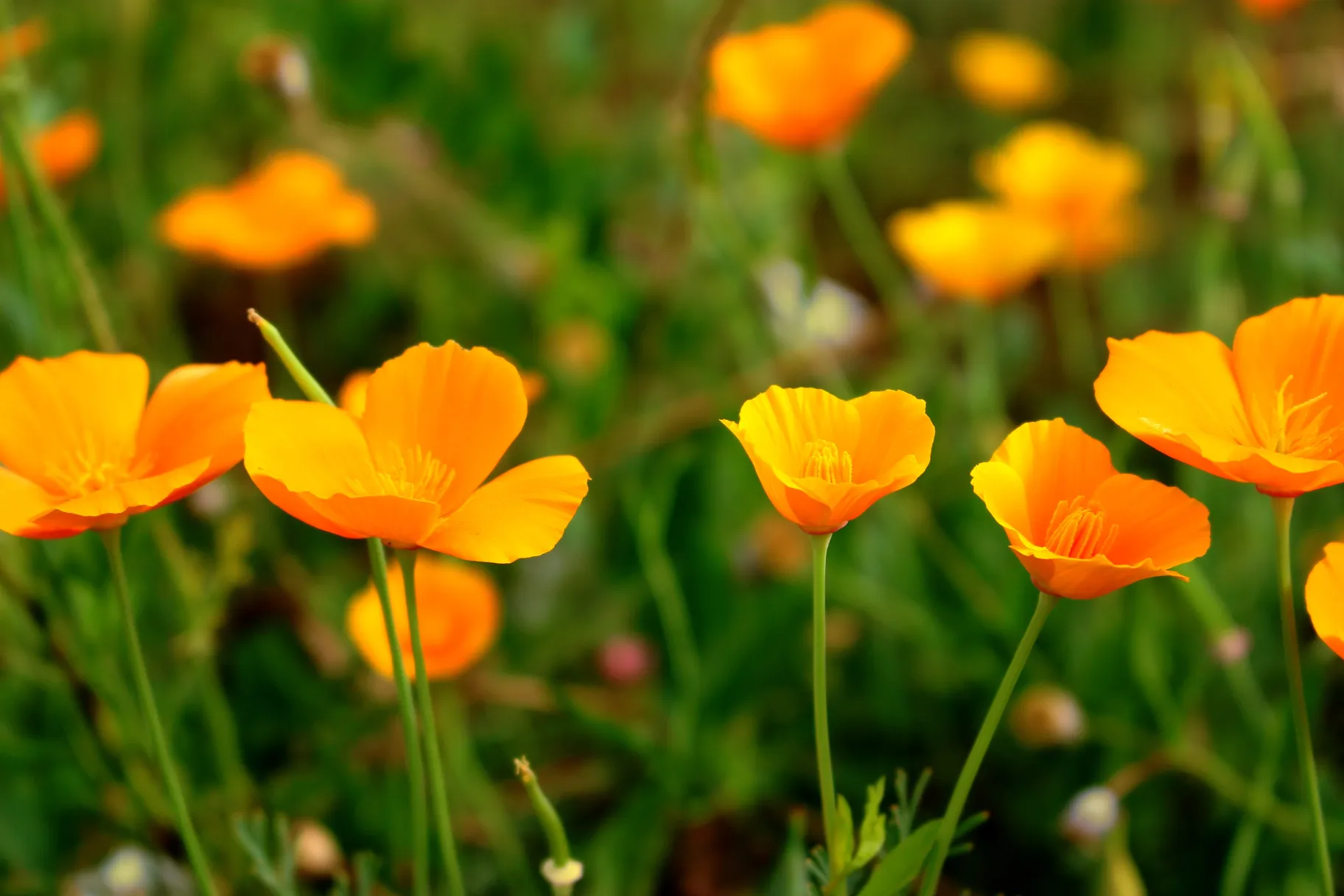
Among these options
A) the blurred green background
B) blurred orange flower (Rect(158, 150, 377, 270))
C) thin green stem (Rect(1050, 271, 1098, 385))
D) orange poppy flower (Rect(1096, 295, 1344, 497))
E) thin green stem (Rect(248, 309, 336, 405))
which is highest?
thin green stem (Rect(248, 309, 336, 405))

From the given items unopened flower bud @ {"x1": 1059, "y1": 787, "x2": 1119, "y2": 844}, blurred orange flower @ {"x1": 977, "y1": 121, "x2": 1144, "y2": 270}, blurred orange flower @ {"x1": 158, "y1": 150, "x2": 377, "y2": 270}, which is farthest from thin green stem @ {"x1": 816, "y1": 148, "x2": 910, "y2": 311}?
unopened flower bud @ {"x1": 1059, "y1": 787, "x2": 1119, "y2": 844}

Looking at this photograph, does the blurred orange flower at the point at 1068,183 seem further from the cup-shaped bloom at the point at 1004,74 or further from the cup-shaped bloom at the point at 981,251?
the cup-shaped bloom at the point at 1004,74

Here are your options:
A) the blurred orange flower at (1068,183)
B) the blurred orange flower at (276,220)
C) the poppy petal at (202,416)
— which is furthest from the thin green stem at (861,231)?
the poppy petal at (202,416)

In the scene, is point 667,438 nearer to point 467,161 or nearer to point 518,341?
point 518,341

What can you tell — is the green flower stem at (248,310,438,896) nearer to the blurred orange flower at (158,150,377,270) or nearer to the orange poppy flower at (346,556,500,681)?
the orange poppy flower at (346,556,500,681)

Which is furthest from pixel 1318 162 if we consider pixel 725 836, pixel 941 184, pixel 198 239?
pixel 198 239

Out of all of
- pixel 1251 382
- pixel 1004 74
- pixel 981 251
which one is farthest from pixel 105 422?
pixel 1004 74
